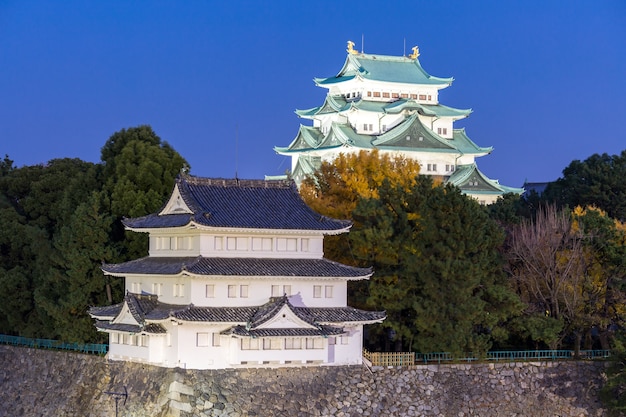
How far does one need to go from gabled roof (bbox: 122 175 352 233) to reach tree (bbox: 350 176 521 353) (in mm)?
2686

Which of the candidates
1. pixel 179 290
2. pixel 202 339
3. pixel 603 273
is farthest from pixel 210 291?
pixel 603 273

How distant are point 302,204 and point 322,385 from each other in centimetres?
720

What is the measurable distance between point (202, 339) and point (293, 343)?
316 centimetres

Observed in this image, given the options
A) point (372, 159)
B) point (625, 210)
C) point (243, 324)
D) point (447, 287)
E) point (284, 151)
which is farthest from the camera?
point (284, 151)


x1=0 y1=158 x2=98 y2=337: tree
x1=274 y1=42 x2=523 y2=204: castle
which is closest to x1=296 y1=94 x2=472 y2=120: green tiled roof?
x1=274 y1=42 x2=523 y2=204: castle

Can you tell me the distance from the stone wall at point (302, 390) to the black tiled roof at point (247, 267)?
333 centimetres

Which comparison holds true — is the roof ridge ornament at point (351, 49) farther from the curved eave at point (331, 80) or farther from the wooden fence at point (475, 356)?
the wooden fence at point (475, 356)

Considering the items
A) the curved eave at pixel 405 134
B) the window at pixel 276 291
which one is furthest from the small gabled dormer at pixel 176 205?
the curved eave at pixel 405 134

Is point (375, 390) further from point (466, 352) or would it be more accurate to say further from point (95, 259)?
point (95, 259)

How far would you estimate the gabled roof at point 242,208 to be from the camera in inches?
1720

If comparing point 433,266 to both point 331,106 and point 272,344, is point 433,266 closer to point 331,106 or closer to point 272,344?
point 272,344

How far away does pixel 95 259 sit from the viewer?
4984 cm

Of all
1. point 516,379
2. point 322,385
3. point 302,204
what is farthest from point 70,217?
point 516,379

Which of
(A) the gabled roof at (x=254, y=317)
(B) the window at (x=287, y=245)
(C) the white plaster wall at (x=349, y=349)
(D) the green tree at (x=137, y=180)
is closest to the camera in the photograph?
(A) the gabled roof at (x=254, y=317)
